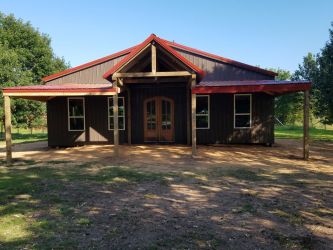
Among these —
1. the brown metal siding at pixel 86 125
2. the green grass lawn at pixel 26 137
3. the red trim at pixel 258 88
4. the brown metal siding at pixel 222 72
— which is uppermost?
the brown metal siding at pixel 222 72

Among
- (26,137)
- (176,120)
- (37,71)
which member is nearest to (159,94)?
(176,120)

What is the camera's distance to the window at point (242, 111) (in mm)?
14914

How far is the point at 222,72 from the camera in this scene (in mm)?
15359

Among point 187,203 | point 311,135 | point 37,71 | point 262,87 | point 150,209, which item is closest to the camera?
point 150,209

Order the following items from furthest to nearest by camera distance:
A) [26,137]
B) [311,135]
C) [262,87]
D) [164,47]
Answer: [26,137]
[311,135]
[262,87]
[164,47]

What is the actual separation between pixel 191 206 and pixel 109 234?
6.08 ft

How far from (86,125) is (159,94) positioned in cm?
410

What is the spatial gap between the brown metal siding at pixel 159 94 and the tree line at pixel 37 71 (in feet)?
28.2

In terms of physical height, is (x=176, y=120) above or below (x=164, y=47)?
below

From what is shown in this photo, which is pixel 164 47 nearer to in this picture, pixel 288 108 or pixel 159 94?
pixel 159 94

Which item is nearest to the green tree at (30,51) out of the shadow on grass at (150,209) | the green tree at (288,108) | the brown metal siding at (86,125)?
the brown metal siding at (86,125)

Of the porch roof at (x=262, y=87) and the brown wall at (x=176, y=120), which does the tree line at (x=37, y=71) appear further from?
the porch roof at (x=262, y=87)

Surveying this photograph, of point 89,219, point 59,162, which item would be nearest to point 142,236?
point 89,219

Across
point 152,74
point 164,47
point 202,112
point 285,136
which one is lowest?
point 285,136
